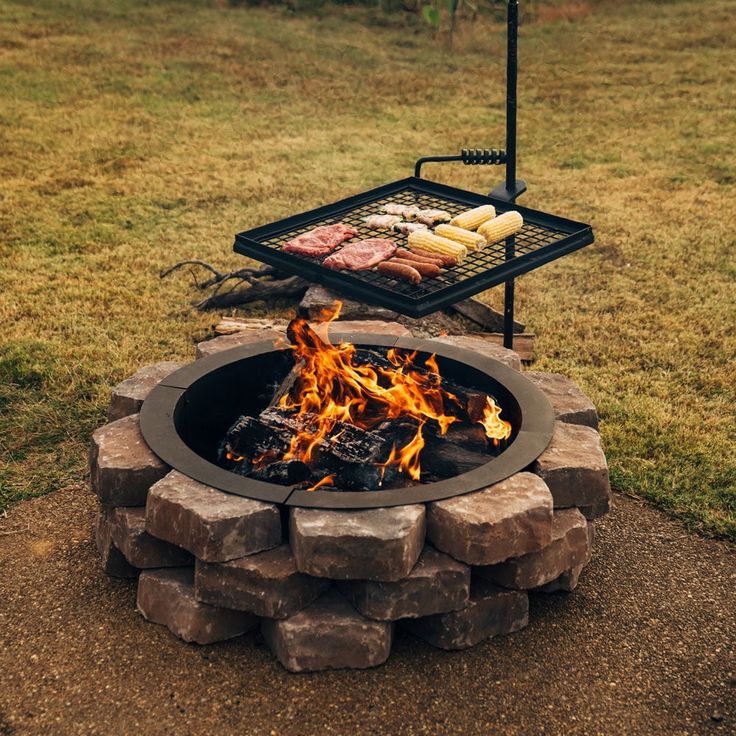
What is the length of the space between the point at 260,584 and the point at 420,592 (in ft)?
2.15

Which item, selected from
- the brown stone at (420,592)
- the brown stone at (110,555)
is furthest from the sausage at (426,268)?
the brown stone at (110,555)

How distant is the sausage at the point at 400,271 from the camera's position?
4373mm

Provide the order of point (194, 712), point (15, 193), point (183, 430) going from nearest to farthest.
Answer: point (194, 712) → point (183, 430) → point (15, 193)

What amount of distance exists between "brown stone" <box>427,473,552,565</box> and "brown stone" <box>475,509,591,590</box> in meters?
0.14

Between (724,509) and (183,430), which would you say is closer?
(183,430)

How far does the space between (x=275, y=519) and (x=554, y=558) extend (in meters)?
1.23

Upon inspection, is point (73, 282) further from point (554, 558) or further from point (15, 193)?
point (554, 558)

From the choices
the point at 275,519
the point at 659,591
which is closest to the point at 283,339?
the point at 275,519

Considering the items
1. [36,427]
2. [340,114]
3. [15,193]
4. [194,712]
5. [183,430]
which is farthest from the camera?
[340,114]

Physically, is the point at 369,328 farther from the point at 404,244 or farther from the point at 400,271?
the point at 400,271

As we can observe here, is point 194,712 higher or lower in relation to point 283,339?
lower

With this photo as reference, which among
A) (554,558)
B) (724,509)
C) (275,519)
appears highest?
(275,519)

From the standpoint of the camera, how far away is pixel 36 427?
597 centimetres

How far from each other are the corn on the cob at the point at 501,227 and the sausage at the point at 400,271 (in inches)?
22.0
